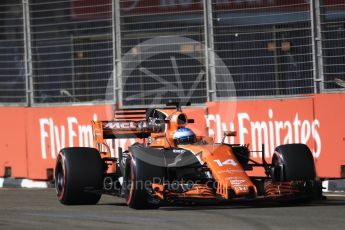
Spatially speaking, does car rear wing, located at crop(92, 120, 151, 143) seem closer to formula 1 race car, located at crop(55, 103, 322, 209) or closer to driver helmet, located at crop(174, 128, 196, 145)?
formula 1 race car, located at crop(55, 103, 322, 209)

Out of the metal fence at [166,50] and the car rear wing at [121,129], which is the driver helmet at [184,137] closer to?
the car rear wing at [121,129]

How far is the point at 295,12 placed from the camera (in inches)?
572

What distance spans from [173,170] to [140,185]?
1.95ft

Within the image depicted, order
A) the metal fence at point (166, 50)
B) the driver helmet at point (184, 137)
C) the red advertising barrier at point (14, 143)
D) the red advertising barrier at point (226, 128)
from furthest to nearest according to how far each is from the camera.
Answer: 1. the red advertising barrier at point (14, 143)
2. the metal fence at point (166, 50)
3. the red advertising barrier at point (226, 128)
4. the driver helmet at point (184, 137)

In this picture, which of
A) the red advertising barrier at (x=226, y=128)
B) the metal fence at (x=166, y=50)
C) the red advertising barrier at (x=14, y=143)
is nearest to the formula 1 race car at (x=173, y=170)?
the red advertising barrier at (x=226, y=128)

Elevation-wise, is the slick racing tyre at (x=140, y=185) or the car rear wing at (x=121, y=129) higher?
the car rear wing at (x=121, y=129)

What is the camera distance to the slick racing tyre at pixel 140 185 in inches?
448

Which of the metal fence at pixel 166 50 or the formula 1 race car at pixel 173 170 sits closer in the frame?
the formula 1 race car at pixel 173 170

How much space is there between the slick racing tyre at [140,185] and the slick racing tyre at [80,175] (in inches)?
39.8

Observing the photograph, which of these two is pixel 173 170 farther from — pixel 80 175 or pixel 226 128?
pixel 226 128

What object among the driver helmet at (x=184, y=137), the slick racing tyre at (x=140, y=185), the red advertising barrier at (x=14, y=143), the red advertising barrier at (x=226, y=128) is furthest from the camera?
the red advertising barrier at (x=14, y=143)

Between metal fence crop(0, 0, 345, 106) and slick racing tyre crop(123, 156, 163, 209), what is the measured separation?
3.88 m

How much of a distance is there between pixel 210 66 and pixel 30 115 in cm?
366

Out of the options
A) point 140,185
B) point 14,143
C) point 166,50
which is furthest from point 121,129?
point 14,143
